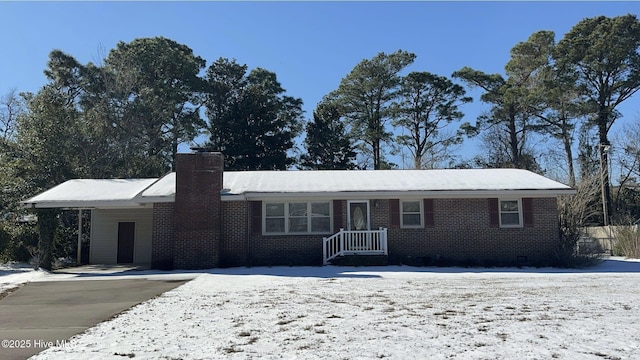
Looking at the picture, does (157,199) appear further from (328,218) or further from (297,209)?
(328,218)

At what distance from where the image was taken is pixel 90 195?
713 inches

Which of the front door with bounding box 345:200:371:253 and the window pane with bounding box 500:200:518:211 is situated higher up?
the window pane with bounding box 500:200:518:211

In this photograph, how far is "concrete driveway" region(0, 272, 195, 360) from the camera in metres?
6.57

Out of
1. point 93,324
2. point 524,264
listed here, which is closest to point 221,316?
point 93,324

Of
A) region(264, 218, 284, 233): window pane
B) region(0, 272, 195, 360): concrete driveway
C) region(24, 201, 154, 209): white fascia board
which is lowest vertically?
region(0, 272, 195, 360): concrete driveway

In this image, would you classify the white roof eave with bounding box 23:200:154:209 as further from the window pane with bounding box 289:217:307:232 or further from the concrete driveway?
the window pane with bounding box 289:217:307:232

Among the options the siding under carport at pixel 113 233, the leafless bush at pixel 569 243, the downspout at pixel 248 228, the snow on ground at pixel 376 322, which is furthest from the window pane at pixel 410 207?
the siding under carport at pixel 113 233

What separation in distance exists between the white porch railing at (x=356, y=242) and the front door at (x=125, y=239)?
8777mm

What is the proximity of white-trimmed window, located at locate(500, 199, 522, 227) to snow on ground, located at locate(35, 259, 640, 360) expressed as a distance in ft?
19.3

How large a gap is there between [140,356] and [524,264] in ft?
50.8

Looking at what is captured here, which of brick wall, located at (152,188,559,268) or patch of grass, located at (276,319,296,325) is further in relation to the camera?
brick wall, located at (152,188,559,268)

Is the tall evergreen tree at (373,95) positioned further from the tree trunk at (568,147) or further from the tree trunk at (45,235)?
the tree trunk at (45,235)

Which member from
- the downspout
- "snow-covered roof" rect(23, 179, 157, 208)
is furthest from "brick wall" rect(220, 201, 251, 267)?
"snow-covered roof" rect(23, 179, 157, 208)

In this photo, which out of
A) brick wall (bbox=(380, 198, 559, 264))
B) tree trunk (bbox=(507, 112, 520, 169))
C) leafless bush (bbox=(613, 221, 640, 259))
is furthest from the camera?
tree trunk (bbox=(507, 112, 520, 169))
